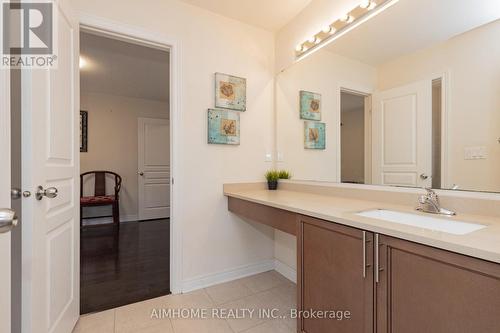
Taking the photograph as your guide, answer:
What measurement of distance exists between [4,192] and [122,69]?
307 centimetres

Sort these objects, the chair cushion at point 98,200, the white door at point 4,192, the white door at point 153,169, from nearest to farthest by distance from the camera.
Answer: the white door at point 4,192 < the chair cushion at point 98,200 < the white door at point 153,169

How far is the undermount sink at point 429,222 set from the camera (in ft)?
3.44

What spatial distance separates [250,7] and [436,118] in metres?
1.64

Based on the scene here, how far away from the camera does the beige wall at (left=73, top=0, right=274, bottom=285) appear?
6.50 ft

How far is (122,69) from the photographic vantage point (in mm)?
3266

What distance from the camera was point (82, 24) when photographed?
1.66 meters

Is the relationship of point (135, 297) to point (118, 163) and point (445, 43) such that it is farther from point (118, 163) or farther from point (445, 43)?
point (118, 163)

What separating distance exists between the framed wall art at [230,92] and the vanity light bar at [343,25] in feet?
1.90

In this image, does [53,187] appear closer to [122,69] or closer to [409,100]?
[409,100]

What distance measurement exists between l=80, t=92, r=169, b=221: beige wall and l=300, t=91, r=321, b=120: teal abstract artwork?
339 cm

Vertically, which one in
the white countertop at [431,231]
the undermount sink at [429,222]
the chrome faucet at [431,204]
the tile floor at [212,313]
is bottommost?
the tile floor at [212,313]


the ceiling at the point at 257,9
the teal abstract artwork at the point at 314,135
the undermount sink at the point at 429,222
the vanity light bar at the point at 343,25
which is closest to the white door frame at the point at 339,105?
the teal abstract artwork at the point at 314,135

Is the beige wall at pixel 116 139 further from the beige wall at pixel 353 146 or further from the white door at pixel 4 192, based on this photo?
the white door at pixel 4 192

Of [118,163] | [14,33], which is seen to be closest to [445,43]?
[14,33]
